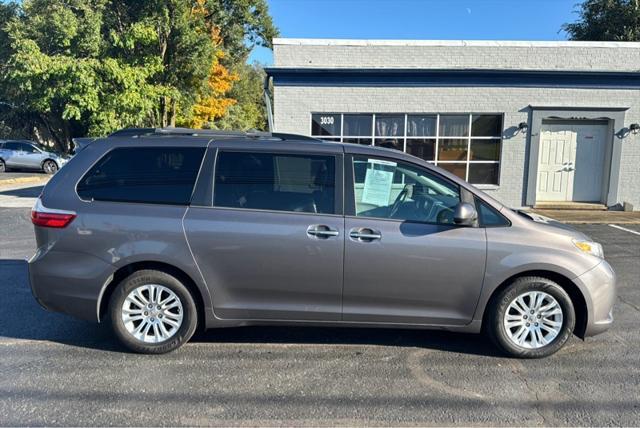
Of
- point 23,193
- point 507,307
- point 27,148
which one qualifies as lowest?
point 23,193

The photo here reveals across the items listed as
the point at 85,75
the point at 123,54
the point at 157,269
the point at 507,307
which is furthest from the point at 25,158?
the point at 507,307

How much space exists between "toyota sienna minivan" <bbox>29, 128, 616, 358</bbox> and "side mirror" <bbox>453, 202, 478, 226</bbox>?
0.01 meters

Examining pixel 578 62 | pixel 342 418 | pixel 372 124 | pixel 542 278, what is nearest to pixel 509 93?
pixel 578 62

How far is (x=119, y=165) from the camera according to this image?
3.93 meters

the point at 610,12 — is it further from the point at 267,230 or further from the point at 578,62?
the point at 267,230

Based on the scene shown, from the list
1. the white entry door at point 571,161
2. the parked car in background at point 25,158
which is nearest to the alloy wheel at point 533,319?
the white entry door at point 571,161

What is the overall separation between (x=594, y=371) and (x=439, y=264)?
148cm

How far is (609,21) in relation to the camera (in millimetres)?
22500

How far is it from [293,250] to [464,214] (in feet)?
4.47

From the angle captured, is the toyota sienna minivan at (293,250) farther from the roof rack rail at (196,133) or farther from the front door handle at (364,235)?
the roof rack rail at (196,133)

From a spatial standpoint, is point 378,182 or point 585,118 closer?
point 378,182

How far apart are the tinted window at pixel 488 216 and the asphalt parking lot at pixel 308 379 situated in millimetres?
1121

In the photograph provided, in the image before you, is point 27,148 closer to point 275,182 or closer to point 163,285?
point 163,285

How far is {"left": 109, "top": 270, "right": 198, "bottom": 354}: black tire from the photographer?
3814 millimetres
